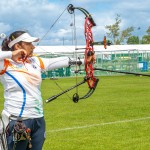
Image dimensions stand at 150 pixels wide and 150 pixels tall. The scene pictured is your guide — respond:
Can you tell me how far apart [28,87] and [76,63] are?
952mm

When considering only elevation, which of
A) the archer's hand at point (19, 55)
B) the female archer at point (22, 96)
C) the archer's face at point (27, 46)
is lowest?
the female archer at point (22, 96)

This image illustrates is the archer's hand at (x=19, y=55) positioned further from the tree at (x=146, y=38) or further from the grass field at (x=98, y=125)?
the tree at (x=146, y=38)

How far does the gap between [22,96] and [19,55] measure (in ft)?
1.52

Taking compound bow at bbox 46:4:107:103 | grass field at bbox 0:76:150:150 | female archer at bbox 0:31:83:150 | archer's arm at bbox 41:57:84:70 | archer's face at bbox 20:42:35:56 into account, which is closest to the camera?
female archer at bbox 0:31:83:150

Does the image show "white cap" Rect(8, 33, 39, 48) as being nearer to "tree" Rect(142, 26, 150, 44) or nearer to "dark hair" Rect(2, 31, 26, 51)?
"dark hair" Rect(2, 31, 26, 51)

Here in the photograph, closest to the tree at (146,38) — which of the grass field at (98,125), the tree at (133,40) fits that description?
the tree at (133,40)

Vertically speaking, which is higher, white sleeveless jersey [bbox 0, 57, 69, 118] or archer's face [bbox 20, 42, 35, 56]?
archer's face [bbox 20, 42, 35, 56]

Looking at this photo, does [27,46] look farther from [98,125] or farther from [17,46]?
[98,125]

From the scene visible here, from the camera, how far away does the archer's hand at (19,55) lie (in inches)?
210

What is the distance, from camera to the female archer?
215 inches

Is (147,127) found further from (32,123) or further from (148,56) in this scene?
(148,56)

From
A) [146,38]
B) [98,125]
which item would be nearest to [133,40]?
[146,38]

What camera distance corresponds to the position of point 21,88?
5.47 metres

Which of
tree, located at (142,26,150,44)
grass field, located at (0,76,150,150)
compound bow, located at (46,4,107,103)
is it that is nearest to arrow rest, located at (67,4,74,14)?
compound bow, located at (46,4,107,103)
